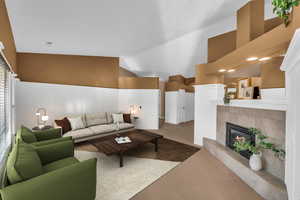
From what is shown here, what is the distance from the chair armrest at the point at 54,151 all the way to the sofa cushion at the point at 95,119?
2.31 metres

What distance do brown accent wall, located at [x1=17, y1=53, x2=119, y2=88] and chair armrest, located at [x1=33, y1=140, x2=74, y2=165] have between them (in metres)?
3.31

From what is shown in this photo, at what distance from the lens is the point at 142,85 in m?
5.80

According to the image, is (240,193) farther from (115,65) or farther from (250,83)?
(115,65)

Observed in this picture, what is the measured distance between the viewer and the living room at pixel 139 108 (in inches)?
59.0

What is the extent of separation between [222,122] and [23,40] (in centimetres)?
569

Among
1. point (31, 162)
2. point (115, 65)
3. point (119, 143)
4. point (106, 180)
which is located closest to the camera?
point (31, 162)

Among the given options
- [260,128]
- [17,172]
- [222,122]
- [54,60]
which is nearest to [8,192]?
[17,172]

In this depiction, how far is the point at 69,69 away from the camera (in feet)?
15.7

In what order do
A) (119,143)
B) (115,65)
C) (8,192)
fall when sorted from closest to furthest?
1. (8,192)
2. (119,143)
3. (115,65)

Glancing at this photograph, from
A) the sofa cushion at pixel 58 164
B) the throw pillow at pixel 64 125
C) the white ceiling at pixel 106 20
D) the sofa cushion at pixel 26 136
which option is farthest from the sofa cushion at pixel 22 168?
the throw pillow at pixel 64 125

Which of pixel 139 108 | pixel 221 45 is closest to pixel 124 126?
pixel 139 108

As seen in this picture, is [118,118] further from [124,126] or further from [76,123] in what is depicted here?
A: [76,123]

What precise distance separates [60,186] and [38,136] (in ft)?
6.10

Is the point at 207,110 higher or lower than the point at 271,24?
lower
